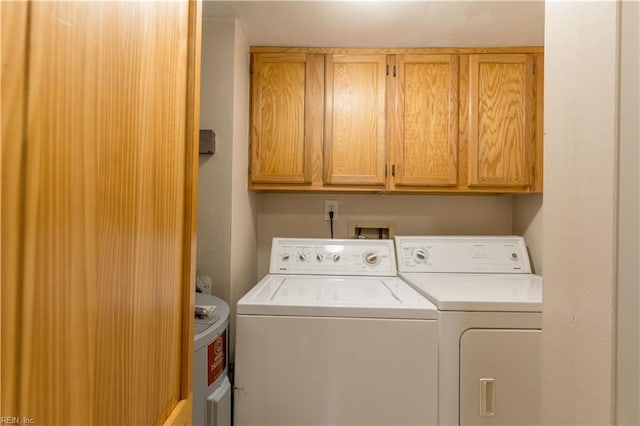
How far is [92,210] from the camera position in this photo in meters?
0.34

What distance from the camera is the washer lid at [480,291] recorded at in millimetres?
1078

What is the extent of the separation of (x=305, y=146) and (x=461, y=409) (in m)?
1.35

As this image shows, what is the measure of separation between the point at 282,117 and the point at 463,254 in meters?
1.30

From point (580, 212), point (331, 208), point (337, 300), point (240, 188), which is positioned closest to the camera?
point (580, 212)

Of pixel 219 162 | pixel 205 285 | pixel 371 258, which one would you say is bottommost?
pixel 205 285

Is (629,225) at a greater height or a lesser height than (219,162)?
lesser

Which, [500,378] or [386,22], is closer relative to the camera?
[500,378]

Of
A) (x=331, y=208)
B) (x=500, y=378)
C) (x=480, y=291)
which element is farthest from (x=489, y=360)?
(x=331, y=208)

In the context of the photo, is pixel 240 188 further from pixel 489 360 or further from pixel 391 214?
pixel 489 360

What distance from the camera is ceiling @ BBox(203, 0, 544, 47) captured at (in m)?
1.37

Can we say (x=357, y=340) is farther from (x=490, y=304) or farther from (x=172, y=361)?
(x=172, y=361)

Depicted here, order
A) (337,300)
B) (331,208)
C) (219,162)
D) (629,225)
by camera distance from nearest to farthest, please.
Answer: (629,225) → (337,300) → (219,162) → (331,208)

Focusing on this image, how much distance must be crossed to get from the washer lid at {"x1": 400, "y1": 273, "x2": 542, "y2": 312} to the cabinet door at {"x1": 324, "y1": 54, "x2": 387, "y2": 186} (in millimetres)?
603

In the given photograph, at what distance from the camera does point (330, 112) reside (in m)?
1.69
